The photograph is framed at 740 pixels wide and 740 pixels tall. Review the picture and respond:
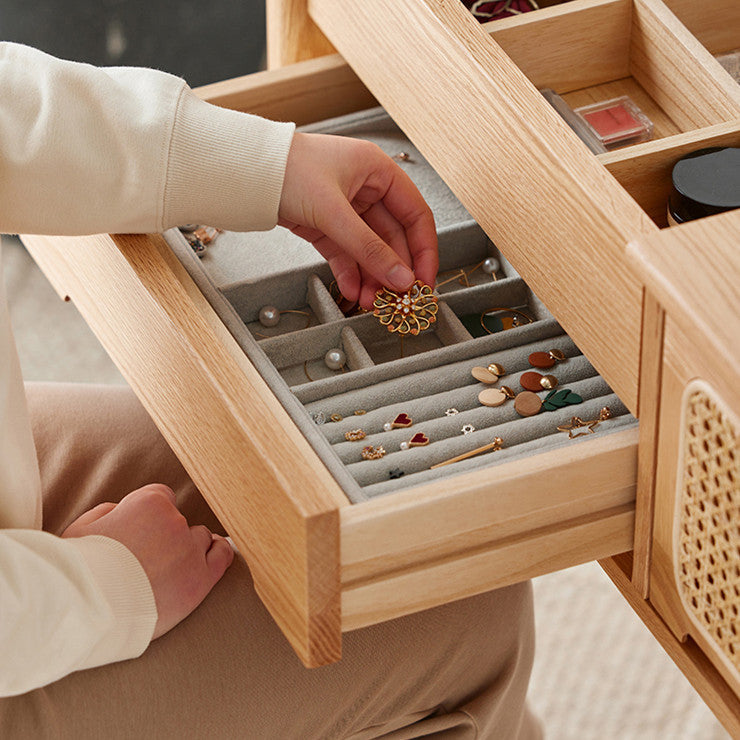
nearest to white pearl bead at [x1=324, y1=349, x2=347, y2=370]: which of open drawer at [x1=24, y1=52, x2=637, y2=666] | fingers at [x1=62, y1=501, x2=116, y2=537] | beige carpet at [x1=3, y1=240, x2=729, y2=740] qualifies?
open drawer at [x1=24, y1=52, x2=637, y2=666]

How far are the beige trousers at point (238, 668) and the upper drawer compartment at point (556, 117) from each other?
1.01 ft

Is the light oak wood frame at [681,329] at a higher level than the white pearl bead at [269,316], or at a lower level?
higher

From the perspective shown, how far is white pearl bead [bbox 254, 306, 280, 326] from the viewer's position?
3.33ft

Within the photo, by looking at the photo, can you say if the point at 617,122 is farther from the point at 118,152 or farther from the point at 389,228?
the point at 118,152

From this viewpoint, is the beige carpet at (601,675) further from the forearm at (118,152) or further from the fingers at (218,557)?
the forearm at (118,152)

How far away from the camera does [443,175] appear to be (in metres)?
0.96

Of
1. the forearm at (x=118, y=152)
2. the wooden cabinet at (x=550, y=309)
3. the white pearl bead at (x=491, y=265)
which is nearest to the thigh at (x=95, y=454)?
the wooden cabinet at (x=550, y=309)

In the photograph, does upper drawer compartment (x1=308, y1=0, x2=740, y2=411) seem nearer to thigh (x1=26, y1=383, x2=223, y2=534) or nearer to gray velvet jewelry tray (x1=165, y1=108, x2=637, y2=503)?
gray velvet jewelry tray (x1=165, y1=108, x2=637, y2=503)

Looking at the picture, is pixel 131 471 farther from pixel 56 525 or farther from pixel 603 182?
pixel 603 182

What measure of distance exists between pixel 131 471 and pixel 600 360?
472mm

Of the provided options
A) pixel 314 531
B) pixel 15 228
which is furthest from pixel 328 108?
pixel 314 531

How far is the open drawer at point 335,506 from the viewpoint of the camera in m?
0.70

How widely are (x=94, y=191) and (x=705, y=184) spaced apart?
472 mm

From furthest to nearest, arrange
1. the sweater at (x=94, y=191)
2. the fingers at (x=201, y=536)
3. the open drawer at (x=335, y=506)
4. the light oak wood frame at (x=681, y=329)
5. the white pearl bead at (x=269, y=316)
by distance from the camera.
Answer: the white pearl bead at (x=269, y=316) < the fingers at (x=201, y=536) < the sweater at (x=94, y=191) < the open drawer at (x=335, y=506) < the light oak wood frame at (x=681, y=329)
